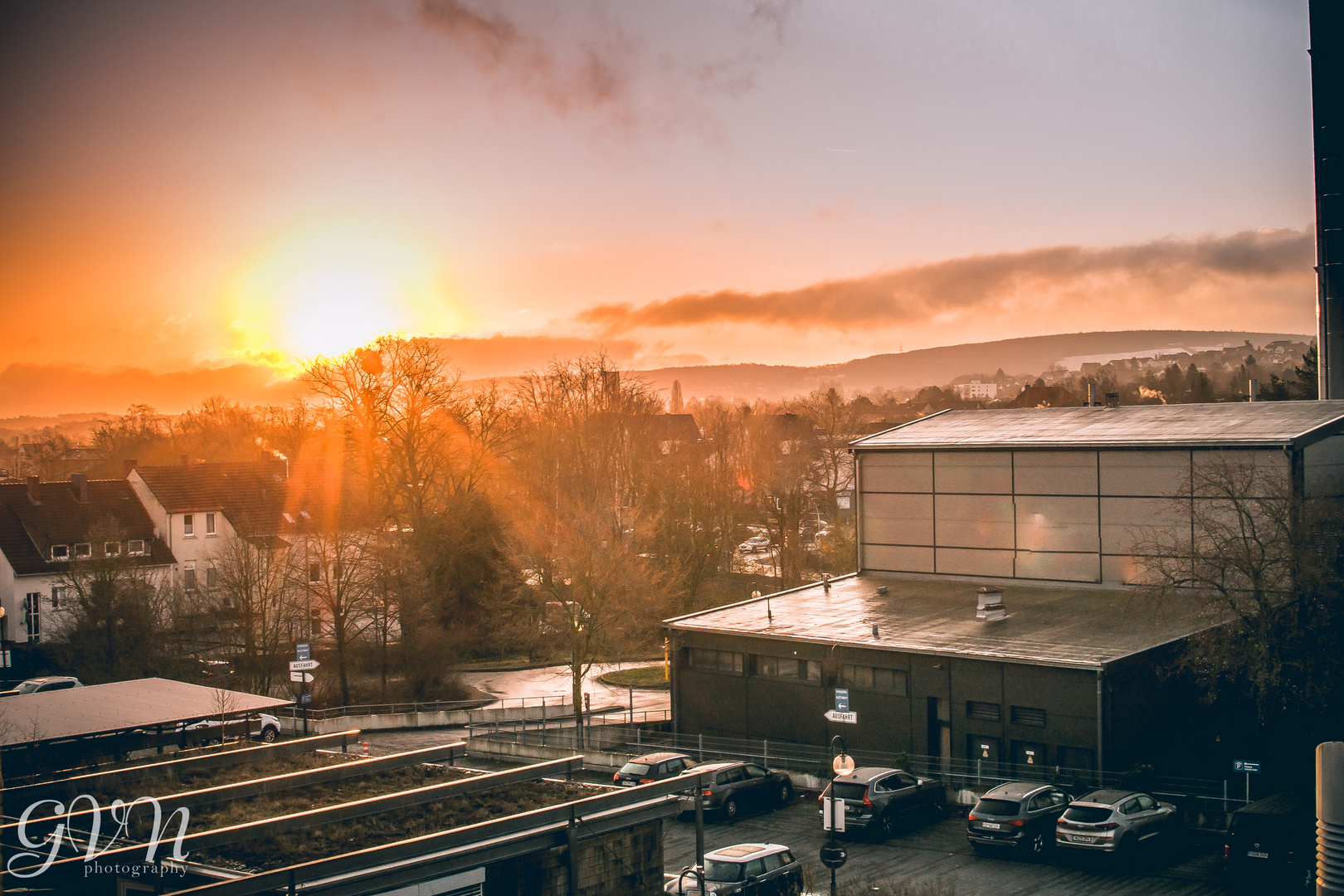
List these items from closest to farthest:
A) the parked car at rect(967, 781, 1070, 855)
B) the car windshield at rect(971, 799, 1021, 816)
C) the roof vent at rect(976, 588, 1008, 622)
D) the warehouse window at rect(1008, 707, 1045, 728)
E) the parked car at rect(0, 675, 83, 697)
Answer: the parked car at rect(967, 781, 1070, 855) < the car windshield at rect(971, 799, 1021, 816) < the warehouse window at rect(1008, 707, 1045, 728) < the roof vent at rect(976, 588, 1008, 622) < the parked car at rect(0, 675, 83, 697)

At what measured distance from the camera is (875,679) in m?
28.6

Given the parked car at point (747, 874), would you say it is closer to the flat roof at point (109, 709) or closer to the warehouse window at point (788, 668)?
the warehouse window at point (788, 668)

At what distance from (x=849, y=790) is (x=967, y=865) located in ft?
10.3

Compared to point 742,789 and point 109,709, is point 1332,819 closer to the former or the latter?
point 742,789

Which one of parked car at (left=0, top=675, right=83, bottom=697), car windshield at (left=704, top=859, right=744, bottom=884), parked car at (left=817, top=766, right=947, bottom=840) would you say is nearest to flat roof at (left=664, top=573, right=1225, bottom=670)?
parked car at (left=817, top=766, right=947, bottom=840)

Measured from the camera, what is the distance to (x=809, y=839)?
76.0 feet

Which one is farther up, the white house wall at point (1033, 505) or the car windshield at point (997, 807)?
the white house wall at point (1033, 505)

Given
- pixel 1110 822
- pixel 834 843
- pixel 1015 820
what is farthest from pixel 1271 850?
pixel 834 843

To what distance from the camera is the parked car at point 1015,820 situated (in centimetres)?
2089

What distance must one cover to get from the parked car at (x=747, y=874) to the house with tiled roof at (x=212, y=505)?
4306 centimetres

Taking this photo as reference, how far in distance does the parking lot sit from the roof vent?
25.2 feet

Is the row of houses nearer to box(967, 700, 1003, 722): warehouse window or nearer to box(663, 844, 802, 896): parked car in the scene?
box(967, 700, 1003, 722): warehouse window

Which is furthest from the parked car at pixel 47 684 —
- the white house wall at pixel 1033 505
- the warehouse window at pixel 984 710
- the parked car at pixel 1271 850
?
the parked car at pixel 1271 850

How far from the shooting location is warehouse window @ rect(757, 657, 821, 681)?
29906 mm
